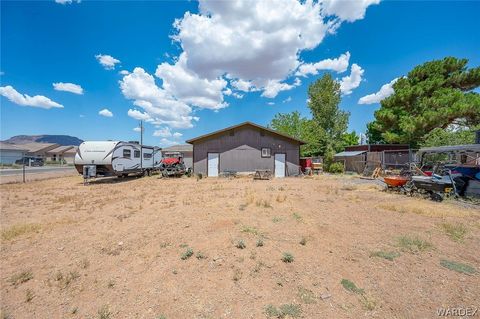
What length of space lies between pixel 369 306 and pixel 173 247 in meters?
3.65

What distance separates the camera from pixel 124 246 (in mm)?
4820

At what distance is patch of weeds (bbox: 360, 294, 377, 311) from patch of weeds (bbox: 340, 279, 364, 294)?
0.33 feet

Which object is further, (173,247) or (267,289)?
(173,247)

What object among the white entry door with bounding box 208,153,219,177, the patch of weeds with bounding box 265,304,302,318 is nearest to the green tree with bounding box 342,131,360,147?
the white entry door with bounding box 208,153,219,177

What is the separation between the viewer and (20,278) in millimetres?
3666

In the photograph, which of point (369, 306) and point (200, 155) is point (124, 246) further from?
point (200, 155)

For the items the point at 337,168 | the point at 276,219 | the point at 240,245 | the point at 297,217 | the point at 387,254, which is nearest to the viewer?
the point at 387,254

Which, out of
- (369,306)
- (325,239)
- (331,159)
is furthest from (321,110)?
(369,306)

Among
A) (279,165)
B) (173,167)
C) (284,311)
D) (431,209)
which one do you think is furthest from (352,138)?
(284,311)

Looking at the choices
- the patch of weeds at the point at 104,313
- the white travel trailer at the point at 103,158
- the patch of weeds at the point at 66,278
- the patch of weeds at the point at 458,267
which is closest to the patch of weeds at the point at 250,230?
the patch of weeds at the point at 104,313

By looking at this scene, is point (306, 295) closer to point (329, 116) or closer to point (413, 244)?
point (413, 244)

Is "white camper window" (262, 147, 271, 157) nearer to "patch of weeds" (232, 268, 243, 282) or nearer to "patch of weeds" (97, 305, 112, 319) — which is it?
"patch of weeds" (232, 268, 243, 282)

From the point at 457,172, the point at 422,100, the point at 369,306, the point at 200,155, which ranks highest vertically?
the point at 422,100

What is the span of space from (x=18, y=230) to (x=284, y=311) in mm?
6994
